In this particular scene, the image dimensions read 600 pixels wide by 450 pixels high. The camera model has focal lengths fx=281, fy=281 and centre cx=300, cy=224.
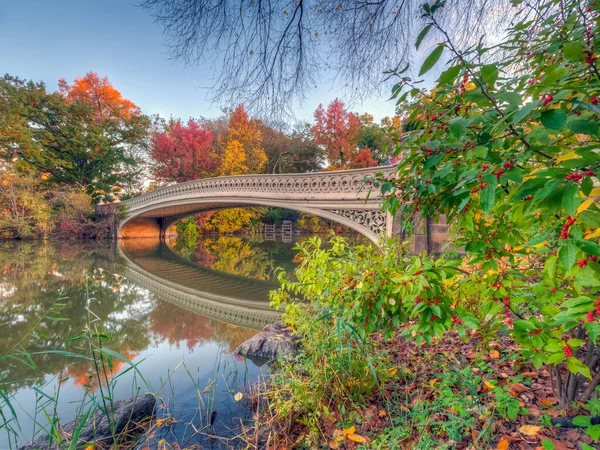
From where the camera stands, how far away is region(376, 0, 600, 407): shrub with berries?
1.96ft

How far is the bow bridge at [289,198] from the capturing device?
6.05 meters

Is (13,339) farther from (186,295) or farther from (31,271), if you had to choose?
(31,271)

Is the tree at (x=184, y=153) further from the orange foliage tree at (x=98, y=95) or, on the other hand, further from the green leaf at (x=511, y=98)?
the green leaf at (x=511, y=98)

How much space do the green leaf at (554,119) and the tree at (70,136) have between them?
19318 millimetres

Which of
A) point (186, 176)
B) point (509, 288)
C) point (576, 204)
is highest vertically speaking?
point (186, 176)

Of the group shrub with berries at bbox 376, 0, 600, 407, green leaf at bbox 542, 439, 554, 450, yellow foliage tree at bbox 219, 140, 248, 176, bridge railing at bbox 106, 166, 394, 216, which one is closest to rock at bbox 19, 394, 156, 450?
shrub with berries at bbox 376, 0, 600, 407

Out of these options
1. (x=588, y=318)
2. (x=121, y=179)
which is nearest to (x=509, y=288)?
(x=588, y=318)

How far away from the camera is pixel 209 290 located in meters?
6.05

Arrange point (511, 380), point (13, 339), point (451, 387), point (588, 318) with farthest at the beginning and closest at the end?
point (13, 339)
point (451, 387)
point (511, 380)
point (588, 318)

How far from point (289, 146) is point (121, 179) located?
40.3ft

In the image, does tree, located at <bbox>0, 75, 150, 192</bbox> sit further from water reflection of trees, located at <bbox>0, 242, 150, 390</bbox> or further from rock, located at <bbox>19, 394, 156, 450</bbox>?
rock, located at <bbox>19, 394, 156, 450</bbox>

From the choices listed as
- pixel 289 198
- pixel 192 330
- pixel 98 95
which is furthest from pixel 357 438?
pixel 98 95

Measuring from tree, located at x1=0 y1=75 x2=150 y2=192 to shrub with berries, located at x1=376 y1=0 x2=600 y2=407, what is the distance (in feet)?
62.5

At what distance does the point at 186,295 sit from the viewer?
5586mm
